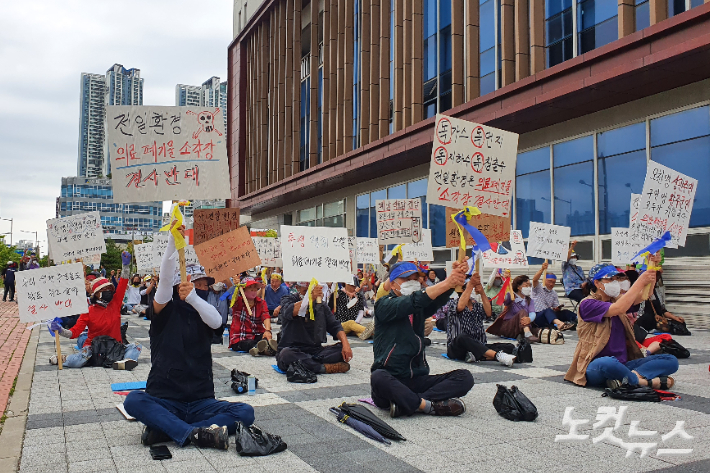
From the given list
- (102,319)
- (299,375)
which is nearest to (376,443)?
(299,375)

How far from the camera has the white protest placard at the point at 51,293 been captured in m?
8.47

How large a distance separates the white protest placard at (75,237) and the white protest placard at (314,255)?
3798 millimetres

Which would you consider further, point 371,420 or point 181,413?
point 371,420

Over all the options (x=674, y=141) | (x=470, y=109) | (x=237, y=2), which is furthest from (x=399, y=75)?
(x=237, y=2)

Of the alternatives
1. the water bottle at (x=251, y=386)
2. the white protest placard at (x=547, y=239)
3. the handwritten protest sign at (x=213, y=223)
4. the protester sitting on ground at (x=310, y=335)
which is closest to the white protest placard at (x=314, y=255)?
the protester sitting on ground at (x=310, y=335)

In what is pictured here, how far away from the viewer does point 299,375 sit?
309 inches

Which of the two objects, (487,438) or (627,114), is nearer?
(487,438)

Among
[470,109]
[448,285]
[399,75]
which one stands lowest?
[448,285]

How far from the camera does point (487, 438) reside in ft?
16.9

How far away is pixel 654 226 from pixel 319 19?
30.2m

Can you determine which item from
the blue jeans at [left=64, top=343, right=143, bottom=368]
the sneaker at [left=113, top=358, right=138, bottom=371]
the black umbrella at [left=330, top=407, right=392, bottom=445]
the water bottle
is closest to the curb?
the blue jeans at [left=64, top=343, right=143, bottom=368]

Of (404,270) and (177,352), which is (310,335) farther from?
(177,352)

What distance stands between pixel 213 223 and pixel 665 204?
5.96m

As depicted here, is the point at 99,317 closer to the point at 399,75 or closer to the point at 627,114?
the point at 627,114
